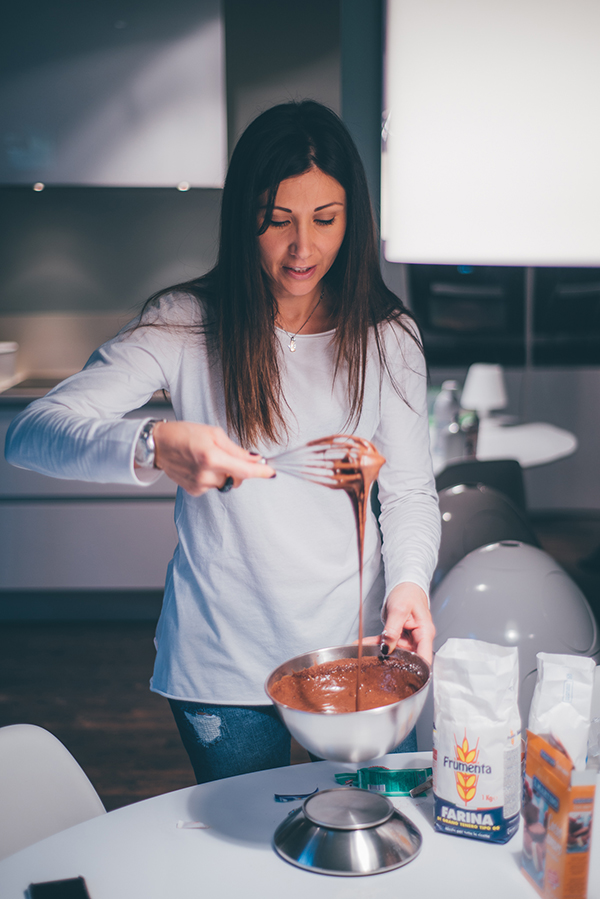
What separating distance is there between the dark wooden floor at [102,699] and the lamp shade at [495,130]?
5.53 ft

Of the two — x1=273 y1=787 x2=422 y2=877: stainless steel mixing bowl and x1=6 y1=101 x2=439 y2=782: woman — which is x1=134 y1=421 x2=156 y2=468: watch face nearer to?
x1=6 y1=101 x2=439 y2=782: woman

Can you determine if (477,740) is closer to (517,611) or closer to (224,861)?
(224,861)

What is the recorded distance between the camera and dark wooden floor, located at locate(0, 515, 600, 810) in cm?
210

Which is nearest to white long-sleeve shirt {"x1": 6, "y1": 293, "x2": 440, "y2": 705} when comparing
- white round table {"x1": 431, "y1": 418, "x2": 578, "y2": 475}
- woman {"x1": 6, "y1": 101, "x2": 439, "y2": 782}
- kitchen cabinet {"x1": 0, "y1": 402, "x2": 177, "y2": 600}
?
woman {"x1": 6, "y1": 101, "x2": 439, "y2": 782}

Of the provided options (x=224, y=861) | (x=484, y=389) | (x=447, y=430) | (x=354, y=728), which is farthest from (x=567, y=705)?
(x=484, y=389)

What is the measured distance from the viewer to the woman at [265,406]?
102 centimetres

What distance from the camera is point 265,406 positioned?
1058 millimetres

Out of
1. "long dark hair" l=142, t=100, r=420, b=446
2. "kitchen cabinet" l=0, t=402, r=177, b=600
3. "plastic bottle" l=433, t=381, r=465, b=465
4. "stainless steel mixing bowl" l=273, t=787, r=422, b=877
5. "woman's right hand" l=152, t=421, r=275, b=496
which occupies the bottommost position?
"kitchen cabinet" l=0, t=402, r=177, b=600

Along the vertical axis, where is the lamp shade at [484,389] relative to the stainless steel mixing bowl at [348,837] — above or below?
above

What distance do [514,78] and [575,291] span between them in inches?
147

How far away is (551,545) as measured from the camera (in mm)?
3918

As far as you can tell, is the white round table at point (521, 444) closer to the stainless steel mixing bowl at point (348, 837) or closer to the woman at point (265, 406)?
the woman at point (265, 406)

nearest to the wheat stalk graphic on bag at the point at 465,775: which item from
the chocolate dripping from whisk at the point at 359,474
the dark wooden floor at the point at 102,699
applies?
the chocolate dripping from whisk at the point at 359,474

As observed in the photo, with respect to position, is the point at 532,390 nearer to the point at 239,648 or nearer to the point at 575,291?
the point at 575,291
